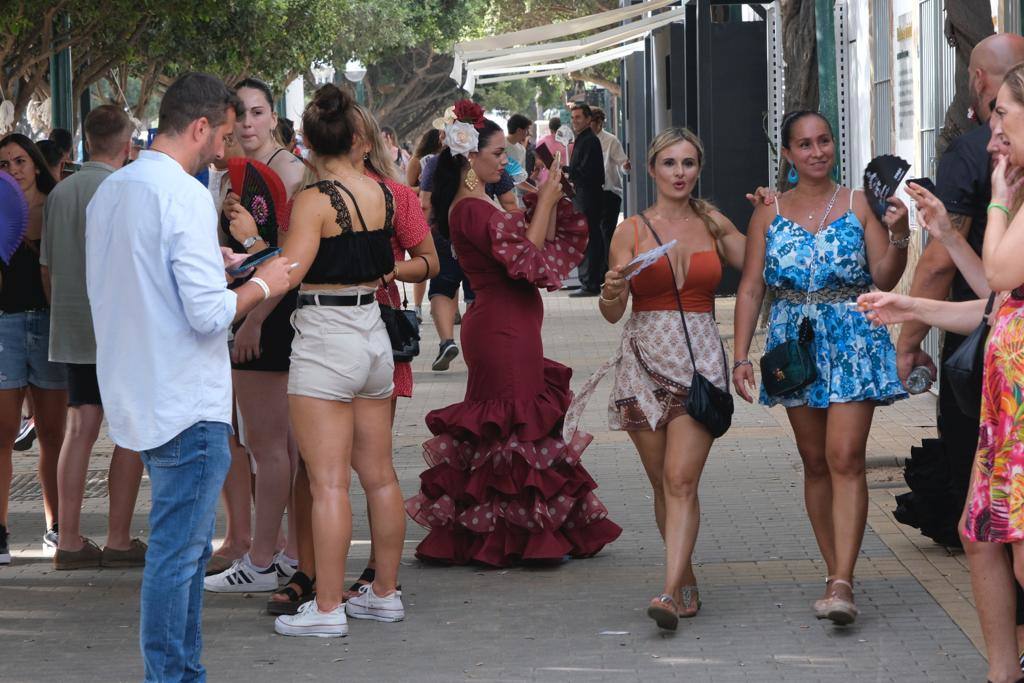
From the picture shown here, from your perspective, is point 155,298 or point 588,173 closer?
point 155,298

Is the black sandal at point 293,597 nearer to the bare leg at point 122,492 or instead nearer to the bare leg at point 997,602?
the bare leg at point 122,492

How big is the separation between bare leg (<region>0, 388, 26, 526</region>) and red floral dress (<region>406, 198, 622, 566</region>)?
1.92 metres

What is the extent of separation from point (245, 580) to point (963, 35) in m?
4.03

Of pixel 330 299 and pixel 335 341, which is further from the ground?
pixel 330 299

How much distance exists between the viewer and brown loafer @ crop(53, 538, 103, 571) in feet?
23.6

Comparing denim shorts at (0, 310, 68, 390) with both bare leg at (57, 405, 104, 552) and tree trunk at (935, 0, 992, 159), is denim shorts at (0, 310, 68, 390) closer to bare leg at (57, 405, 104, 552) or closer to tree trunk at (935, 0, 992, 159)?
bare leg at (57, 405, 104, 552)

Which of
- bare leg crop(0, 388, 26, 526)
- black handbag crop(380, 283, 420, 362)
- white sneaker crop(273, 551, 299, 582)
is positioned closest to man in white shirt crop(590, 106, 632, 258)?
bare leg crop(0, 388, 26, 526)

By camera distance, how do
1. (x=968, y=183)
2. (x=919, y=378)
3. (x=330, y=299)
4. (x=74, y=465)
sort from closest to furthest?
(x=968, y=183), (x=919, y=378), (x=330, y=299), (x=74, y=465)

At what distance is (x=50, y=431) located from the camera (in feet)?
24.8

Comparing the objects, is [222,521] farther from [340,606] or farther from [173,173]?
[173,173]

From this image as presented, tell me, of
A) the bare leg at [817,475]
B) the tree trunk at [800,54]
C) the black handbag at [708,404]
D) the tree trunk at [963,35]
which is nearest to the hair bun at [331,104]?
the black handbag at [708,404]

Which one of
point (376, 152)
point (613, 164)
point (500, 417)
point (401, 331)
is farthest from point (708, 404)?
point (613, 164)

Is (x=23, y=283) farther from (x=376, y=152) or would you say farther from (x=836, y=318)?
(x=836, y=318)

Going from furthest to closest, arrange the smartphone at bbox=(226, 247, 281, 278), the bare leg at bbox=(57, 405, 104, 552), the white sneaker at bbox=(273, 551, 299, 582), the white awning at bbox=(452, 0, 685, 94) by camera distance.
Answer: the white awning at bbox=(452, 0, 685, 94) → the bare leg at bbox=(57, 405, 104, 552) → the white sneaker at bbox=(273, 551, 299, 582) → the smartphone at bbox=(226, 247, 281, 278)
